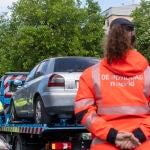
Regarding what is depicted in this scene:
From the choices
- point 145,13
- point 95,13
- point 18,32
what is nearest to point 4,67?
point 18,32

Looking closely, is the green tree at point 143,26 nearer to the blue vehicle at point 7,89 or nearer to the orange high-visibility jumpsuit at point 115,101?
the blue vehicle at point 7,89

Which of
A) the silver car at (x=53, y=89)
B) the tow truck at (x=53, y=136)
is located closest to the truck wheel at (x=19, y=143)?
the tow truck at (x=53, y=136)

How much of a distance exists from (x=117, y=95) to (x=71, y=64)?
5.93 meters

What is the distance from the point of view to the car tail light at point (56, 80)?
30.0 ft

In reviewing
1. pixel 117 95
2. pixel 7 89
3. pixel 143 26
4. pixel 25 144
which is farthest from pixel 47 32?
pixel 117 95

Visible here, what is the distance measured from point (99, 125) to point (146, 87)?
1.44ft

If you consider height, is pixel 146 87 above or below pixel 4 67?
above

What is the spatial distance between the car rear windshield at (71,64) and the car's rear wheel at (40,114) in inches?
25.5

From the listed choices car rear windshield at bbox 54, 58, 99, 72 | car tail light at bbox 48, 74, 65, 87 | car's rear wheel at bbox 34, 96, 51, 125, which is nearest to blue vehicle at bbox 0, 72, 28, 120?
car's rear wheel at bbox 34, 96, 51, 125

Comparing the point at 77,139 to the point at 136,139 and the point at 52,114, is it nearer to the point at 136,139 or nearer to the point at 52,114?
the point at 52,114

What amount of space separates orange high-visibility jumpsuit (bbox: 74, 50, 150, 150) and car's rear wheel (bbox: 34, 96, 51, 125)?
5.23m

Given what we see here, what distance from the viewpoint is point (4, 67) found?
47.2m

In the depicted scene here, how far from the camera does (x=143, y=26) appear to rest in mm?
47156

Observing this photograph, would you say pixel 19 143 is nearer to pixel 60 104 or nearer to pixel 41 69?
pixel 41 69
